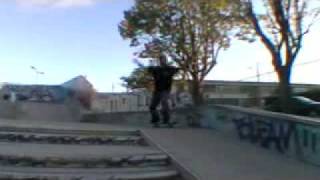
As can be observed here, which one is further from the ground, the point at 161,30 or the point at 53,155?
the point at 161,30

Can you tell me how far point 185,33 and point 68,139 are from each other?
20.9 metres

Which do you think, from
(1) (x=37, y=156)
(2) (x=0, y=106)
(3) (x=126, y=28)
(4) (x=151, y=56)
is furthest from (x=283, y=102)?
(3) (x=126, y=28)

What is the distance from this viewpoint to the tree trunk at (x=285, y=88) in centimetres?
1759

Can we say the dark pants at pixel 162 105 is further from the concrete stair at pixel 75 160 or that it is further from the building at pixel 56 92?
the building at pixel 56 92

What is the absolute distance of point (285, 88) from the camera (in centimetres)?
1758

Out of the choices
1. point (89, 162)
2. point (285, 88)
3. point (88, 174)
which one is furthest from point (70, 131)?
point (285, 88)

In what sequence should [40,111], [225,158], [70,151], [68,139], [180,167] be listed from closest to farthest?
[180,167]
[225,158]
[70,151]
[68,139]
[40,111]

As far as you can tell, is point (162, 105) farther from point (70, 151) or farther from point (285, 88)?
point (70, 151)

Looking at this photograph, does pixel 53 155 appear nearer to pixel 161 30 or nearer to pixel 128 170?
pixel 128 170

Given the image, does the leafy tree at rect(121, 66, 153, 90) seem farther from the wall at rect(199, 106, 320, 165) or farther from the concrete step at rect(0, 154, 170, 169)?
the concrete step at rect(0, 154, 170, 169)

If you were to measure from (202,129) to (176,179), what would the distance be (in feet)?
20.3

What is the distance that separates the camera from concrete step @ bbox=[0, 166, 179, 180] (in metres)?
10.5

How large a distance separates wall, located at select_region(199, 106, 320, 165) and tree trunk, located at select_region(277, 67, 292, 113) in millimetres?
2182

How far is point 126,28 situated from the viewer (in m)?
38.5
